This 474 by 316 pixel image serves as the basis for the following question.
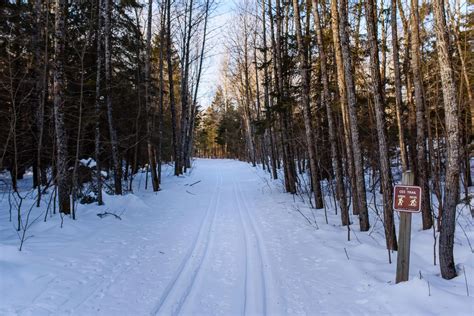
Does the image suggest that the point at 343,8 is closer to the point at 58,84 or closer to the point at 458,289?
the point at 458,289

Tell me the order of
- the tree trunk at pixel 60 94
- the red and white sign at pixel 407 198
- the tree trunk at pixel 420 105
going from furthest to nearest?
the tree trunk at pixel 60 94
the tree trunk at pixel 420 105
the red and white sign at pixel 407 198

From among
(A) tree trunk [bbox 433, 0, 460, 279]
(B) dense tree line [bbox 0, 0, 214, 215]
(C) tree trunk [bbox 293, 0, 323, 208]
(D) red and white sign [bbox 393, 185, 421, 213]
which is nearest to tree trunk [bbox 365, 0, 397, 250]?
(A) tree trunk [bbox 433, 0, 460, 279]

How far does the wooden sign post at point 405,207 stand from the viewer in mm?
4086

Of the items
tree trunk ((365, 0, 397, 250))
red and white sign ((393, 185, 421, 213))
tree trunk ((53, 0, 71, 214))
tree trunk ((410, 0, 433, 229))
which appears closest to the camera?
red and white sign ((393, 185, 421, 213))

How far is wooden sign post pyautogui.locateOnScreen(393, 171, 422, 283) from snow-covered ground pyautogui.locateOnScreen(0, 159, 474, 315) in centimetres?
23

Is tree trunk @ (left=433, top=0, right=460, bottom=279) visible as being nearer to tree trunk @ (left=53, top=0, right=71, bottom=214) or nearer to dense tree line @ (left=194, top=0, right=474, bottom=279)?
dense tree line @ (left=194, top=0, right=474, bottom=279)

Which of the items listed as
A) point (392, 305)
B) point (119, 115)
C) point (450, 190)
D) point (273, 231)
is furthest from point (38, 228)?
point (119, 115)

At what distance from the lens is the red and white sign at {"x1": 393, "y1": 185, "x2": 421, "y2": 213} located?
13.3ft

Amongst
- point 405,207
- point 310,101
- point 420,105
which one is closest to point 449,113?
point 405,207

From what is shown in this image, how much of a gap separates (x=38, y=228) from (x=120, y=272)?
2.90 meters

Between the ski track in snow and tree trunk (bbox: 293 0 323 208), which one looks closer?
the ski track in snow

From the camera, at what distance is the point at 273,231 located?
814cm

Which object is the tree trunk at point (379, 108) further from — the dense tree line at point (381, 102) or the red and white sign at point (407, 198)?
the red and white sign at point (407, 198)

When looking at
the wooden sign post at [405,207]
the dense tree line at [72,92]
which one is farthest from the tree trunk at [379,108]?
the dense tree line at [72,92]
